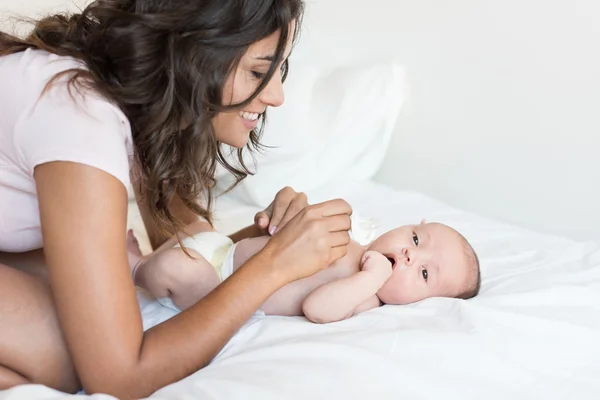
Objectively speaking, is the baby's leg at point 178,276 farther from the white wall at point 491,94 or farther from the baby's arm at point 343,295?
the white wall at point 491,94

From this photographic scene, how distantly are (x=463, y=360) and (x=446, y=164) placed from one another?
1.28 m

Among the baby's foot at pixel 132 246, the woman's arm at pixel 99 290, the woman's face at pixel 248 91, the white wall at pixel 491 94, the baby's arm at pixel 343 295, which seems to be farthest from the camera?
the white wall at pixel 491 94

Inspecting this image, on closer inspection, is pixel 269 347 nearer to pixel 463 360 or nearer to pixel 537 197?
pixel 463 360

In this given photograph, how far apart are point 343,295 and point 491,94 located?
1152 mm

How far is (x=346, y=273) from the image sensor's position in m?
1.48

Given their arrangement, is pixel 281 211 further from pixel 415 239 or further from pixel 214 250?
pixel 415 239

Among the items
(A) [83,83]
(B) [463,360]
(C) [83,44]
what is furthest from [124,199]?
(B) [463,360]

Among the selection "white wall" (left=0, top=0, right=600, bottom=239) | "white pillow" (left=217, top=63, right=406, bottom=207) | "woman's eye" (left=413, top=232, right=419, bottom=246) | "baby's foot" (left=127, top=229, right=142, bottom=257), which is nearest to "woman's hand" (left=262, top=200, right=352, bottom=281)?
"woman's eye" (left=413, top=232, right=419, bottom=246)

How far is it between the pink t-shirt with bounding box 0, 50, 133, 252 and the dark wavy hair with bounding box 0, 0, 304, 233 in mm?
30

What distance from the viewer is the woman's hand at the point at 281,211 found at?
1498 millimetres

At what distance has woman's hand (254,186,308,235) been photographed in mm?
1498

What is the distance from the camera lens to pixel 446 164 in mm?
2410

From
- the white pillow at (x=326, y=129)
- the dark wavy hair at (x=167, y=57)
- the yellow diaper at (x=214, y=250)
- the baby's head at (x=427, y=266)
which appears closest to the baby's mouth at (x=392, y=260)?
the baby's head at (x=427, y=266)

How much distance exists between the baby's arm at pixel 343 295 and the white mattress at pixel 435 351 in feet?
0.09
